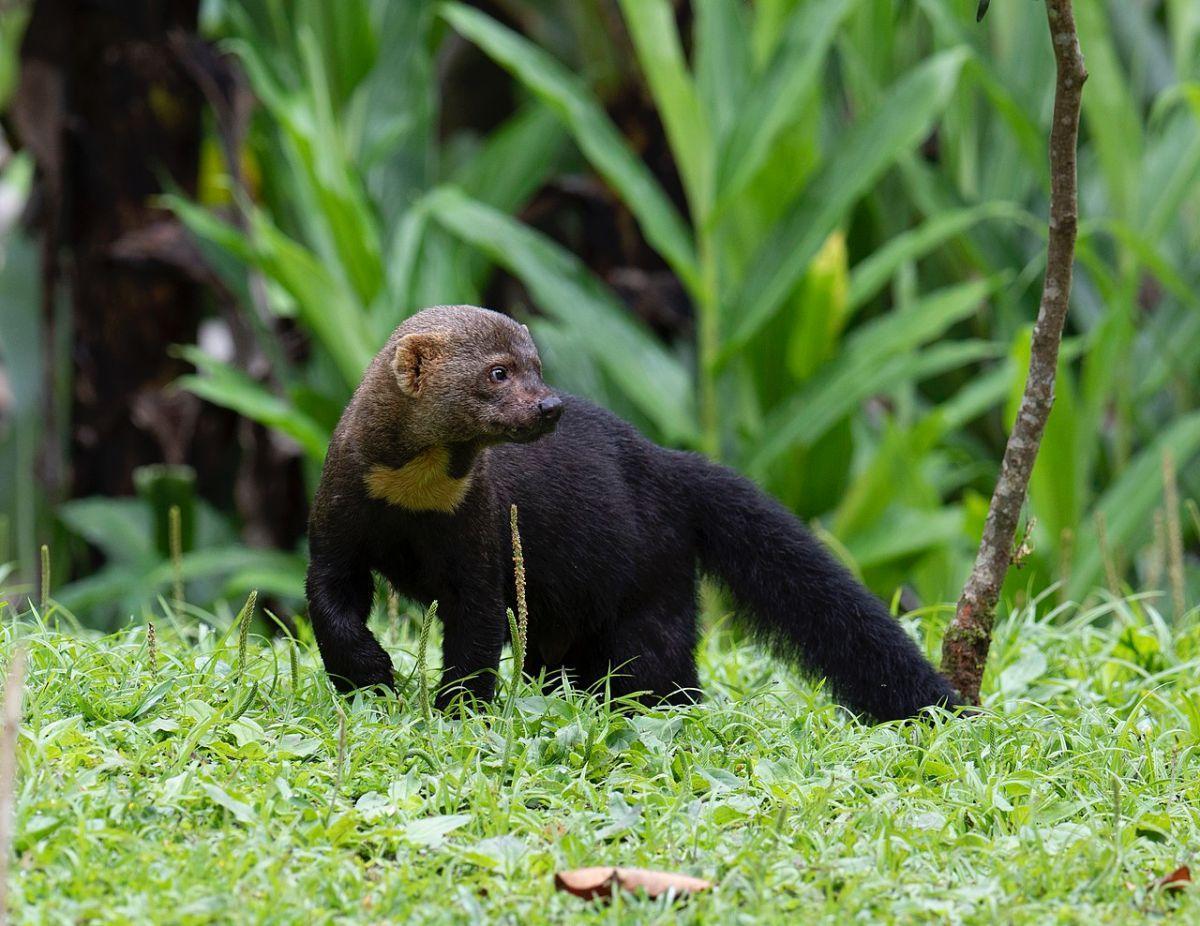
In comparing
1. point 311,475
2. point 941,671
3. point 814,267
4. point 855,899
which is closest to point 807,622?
point 941,671

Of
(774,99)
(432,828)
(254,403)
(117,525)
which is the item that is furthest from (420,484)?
(117,525)

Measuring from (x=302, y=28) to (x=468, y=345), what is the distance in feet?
12.7

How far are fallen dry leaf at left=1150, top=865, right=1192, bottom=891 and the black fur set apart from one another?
960mm

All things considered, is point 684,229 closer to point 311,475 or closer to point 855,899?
point 311,475

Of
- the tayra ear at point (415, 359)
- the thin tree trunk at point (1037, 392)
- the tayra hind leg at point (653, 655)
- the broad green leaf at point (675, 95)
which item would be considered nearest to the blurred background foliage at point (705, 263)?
the broad green leaf at point (675, 95)

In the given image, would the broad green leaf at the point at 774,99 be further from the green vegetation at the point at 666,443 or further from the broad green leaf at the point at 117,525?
the broad green leaf at the point at 117,525

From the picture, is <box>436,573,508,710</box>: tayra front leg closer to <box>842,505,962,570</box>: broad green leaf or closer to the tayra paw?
the tayra paw

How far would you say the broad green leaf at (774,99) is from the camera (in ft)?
19.1

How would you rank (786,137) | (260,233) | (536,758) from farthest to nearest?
(786,137) < (260,233) < (536,758)

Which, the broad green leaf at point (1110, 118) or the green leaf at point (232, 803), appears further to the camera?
the broad green leaf at point (1110, 118)

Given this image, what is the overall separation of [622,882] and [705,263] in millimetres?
4048

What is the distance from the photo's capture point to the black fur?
10.7 feet

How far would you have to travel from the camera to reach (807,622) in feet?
12.0

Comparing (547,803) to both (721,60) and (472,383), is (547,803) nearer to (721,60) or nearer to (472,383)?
(472,383)
